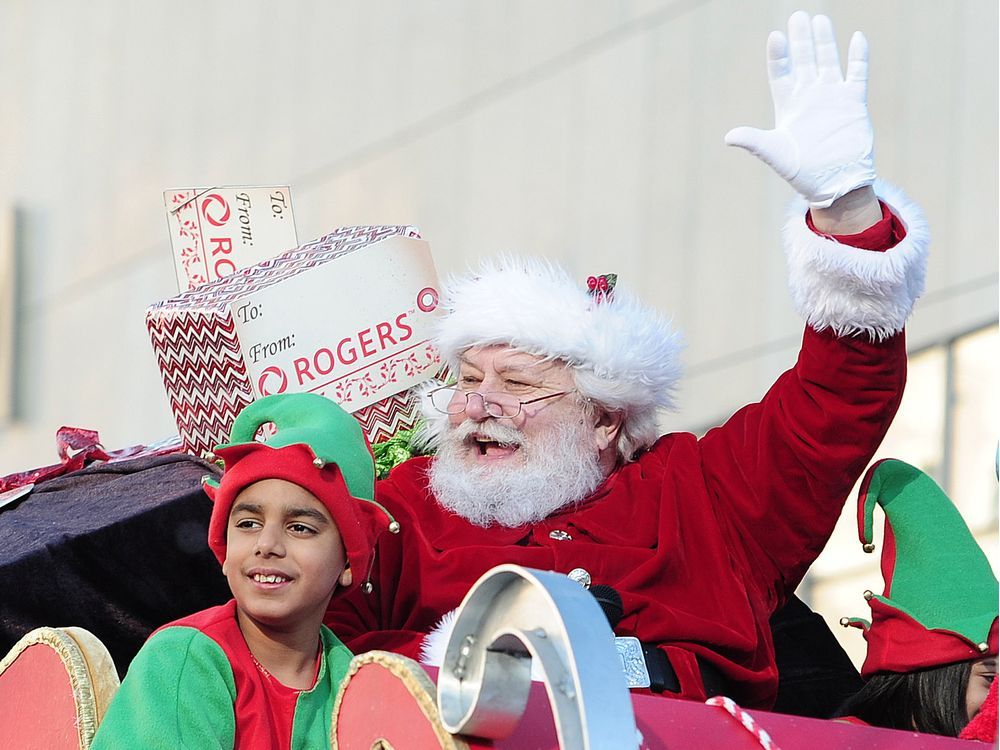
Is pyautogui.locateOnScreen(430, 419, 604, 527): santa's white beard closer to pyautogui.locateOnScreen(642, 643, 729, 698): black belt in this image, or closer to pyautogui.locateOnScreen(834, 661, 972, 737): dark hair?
pyautogui.locateOnScreen(642, 643, 729, 698): black belt

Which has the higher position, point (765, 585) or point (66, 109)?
point (66, 109)

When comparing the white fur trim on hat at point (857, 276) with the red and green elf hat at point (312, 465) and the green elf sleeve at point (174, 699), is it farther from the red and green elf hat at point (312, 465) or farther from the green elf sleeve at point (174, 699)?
the green elf sleeve at point (174, 699)

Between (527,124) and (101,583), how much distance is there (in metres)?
3.22

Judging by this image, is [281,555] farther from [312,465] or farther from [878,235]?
[878,235]

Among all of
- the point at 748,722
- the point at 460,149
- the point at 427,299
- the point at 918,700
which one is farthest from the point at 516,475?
the point at 460,149

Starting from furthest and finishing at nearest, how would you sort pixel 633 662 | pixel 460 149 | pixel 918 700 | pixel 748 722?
pixel 460 149, pixel 918 700, pixel 633 662, pixel 748 722

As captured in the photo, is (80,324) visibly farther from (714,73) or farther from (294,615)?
(294,615)

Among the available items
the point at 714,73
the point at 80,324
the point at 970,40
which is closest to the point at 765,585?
the point at 970,40

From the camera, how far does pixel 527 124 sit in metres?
5.16

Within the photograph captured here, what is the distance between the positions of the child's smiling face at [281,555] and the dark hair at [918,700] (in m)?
0.90

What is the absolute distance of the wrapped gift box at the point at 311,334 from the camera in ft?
A: 8.37

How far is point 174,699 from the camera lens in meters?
1.65

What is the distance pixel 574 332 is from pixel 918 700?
2.69 feet

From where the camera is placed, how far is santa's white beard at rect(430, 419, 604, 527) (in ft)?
8.07
